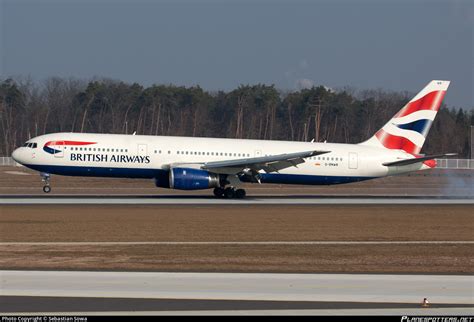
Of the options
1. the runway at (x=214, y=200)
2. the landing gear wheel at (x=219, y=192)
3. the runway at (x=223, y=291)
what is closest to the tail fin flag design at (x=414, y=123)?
the runway at (x=214, y=200)

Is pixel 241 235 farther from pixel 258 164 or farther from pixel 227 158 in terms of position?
pixel 227 158

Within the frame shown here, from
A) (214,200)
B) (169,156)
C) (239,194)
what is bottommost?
(214,200)

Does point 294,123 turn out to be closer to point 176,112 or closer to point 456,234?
point 176,112

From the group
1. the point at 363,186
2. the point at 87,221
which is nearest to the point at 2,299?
the point at 87,221

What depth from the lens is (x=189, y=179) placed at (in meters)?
40.9

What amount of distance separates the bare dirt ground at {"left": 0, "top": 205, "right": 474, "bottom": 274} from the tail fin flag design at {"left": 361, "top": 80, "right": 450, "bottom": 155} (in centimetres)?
822

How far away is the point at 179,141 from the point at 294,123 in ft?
239

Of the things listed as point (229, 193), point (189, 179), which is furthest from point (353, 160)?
point (189, 179)

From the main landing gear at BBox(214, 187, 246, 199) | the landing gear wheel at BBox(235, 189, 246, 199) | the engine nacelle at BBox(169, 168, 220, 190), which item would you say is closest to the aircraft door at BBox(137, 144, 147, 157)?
the engine nacelle at BBox(169, 168, 220, 190)

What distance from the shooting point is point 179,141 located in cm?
4344

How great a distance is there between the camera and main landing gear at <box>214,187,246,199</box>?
143 ft

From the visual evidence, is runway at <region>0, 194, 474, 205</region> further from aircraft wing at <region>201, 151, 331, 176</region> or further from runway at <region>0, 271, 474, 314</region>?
runway at <region>0, 271, 474, 314</region>

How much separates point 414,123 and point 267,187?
12927 mm

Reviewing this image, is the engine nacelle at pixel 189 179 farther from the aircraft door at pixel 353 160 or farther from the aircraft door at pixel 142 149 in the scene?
the aircraft door at pixel 353 160
